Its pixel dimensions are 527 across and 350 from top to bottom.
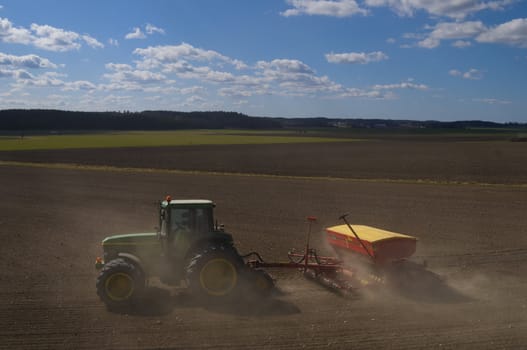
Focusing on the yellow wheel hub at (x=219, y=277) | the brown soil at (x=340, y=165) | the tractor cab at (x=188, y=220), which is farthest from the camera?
the brown soil at (x=340, y=165)

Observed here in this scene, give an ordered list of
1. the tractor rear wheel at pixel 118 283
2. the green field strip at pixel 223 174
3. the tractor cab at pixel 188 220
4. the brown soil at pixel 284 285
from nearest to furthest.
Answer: the brown soil at pixel 284 285, the tractor rear wheel at pixel 118 283, the tractor cab at pixel 188 220, the green field strip at pixel 223 174

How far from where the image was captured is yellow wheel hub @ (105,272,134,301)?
966cm

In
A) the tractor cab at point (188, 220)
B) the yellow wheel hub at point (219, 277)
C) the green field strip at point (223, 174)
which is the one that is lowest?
the green field strip at point (223, 174)

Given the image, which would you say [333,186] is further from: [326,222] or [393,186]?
[326,222]

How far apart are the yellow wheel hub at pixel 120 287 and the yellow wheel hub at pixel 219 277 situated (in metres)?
1.34

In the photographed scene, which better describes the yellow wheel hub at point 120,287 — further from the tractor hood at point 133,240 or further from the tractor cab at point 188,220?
the tractor cab at point 188,220

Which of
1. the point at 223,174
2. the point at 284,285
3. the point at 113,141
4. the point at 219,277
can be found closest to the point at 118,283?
the point at 219,277

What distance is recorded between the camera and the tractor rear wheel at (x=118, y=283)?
31.6 ft

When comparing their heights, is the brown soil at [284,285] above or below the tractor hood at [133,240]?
below

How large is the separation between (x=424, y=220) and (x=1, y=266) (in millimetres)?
13869

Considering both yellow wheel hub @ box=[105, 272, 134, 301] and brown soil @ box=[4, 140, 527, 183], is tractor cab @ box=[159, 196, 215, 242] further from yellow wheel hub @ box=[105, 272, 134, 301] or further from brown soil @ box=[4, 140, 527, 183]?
brown soil @ box=[4, 140, 527, 183]

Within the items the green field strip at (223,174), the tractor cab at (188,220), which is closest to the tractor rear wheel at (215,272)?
the tractor cab at (188,220)

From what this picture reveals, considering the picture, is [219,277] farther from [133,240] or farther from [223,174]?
[223,174]

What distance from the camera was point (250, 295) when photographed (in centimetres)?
1030
